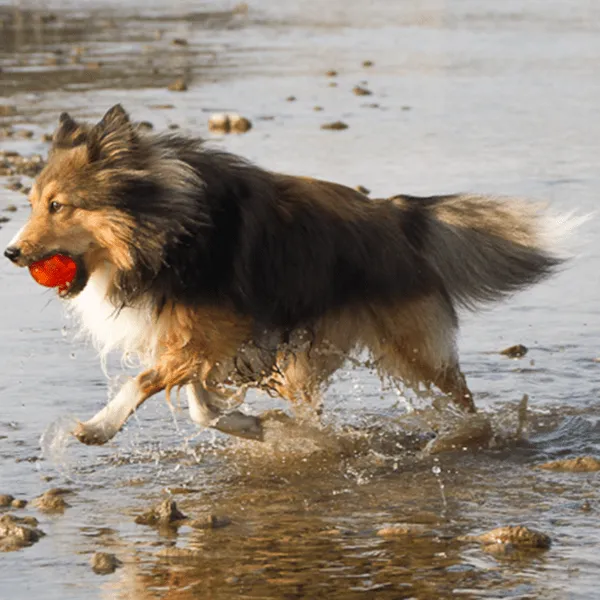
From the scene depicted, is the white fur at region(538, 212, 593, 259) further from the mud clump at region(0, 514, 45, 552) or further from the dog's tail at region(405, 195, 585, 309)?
the mud clump at region(0, 514, 45, 552)

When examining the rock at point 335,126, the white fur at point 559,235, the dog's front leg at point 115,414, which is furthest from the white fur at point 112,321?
the rock at point 335,126

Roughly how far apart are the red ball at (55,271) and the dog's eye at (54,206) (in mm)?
191

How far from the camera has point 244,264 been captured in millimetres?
6734

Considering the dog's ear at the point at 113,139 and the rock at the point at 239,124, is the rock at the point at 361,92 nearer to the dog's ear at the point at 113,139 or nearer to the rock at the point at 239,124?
the rock at the point at 239,124

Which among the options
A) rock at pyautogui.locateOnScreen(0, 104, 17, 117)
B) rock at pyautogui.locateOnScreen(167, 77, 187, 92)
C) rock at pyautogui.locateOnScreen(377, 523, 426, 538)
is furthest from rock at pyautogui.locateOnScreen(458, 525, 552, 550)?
rock at pyautogui.locateOnScreen(167, 77, 187, 92)

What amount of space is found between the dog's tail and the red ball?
5.52ft

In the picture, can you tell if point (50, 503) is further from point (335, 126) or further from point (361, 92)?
point (361, 92)

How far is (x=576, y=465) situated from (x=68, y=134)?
8.62 feet

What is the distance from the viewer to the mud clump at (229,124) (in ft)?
50.4

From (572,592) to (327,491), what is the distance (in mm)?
1689

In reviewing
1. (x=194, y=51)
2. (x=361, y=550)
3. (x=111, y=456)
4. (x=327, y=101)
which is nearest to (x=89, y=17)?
(x=194, y=51)

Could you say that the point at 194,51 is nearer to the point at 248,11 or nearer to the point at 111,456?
the point at 248,11

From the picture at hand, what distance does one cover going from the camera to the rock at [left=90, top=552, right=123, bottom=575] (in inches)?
216

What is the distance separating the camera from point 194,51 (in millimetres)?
22609
